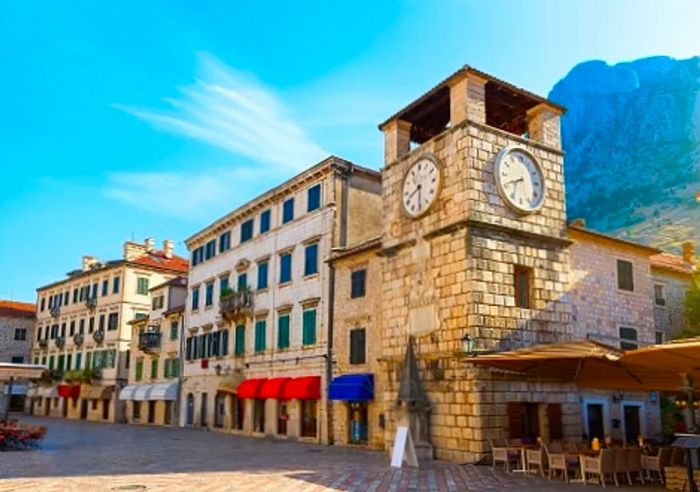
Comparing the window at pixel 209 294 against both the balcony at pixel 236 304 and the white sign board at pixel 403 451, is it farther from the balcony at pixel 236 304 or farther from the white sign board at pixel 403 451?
the white sign board at pixel 403 451

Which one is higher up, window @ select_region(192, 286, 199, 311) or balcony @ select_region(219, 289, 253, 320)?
window @ select_region(192, 286, 199, 311)

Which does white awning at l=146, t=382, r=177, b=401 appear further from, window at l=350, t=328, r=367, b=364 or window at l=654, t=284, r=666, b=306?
window at l=654, t=284, r=666, b=306

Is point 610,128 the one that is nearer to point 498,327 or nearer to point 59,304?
point 59,304

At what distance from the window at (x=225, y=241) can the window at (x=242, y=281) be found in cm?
271

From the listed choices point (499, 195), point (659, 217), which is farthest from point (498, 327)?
point (659, 217)

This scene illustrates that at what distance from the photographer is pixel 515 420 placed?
1858cm

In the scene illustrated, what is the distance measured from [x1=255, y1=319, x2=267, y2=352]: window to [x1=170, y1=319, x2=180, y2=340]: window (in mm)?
11413

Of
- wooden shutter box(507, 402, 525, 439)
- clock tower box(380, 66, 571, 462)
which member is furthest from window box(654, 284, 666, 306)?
wooden shutter box(507, 402, 525, 439)

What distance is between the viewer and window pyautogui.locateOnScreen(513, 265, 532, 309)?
19469 millimetres

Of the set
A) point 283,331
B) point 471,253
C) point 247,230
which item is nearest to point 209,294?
point 247,230

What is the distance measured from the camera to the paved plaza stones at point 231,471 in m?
13.1

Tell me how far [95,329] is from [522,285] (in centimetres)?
4196

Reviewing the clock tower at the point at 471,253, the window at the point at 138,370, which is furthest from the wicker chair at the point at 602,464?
the window at the point at 138,370

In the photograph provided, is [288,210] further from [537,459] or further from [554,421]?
[537,459]
